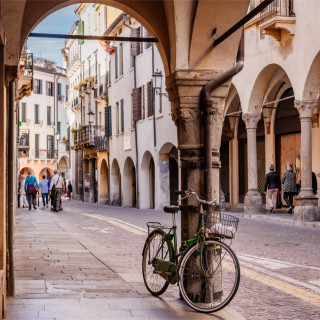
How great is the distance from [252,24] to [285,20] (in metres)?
3.01

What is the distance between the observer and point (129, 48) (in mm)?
36562

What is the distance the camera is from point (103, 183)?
4575 cm

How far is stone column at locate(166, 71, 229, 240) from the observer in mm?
7488

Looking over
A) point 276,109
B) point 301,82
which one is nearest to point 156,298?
point 301,82

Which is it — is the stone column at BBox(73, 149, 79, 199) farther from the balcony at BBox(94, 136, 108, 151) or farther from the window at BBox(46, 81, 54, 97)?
the window at BBox(46, 81, 54, 97)

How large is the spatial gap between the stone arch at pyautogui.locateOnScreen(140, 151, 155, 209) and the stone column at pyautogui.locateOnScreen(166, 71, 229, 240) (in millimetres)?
26262

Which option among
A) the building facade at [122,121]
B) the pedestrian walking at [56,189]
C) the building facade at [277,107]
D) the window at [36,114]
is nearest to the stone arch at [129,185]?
the building facade at [122,121]

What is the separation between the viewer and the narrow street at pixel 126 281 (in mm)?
6752

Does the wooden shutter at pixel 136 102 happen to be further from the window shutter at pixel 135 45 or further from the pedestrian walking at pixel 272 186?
the pedestrian walking at pixel 272 186

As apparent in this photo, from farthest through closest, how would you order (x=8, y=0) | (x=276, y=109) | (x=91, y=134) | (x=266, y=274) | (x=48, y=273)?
(x=91, y=134) < (x=276, y=109) < (x=266, y=274) < (x=48, y=273) < (x=8, y=0)

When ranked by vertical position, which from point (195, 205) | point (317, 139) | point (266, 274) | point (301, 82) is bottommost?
point (266, 274)

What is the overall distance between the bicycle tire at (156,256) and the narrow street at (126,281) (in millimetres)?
114

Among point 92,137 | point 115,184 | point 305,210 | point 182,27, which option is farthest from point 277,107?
point 92,137

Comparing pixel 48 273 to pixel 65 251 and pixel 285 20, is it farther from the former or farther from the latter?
pixel 285 20
